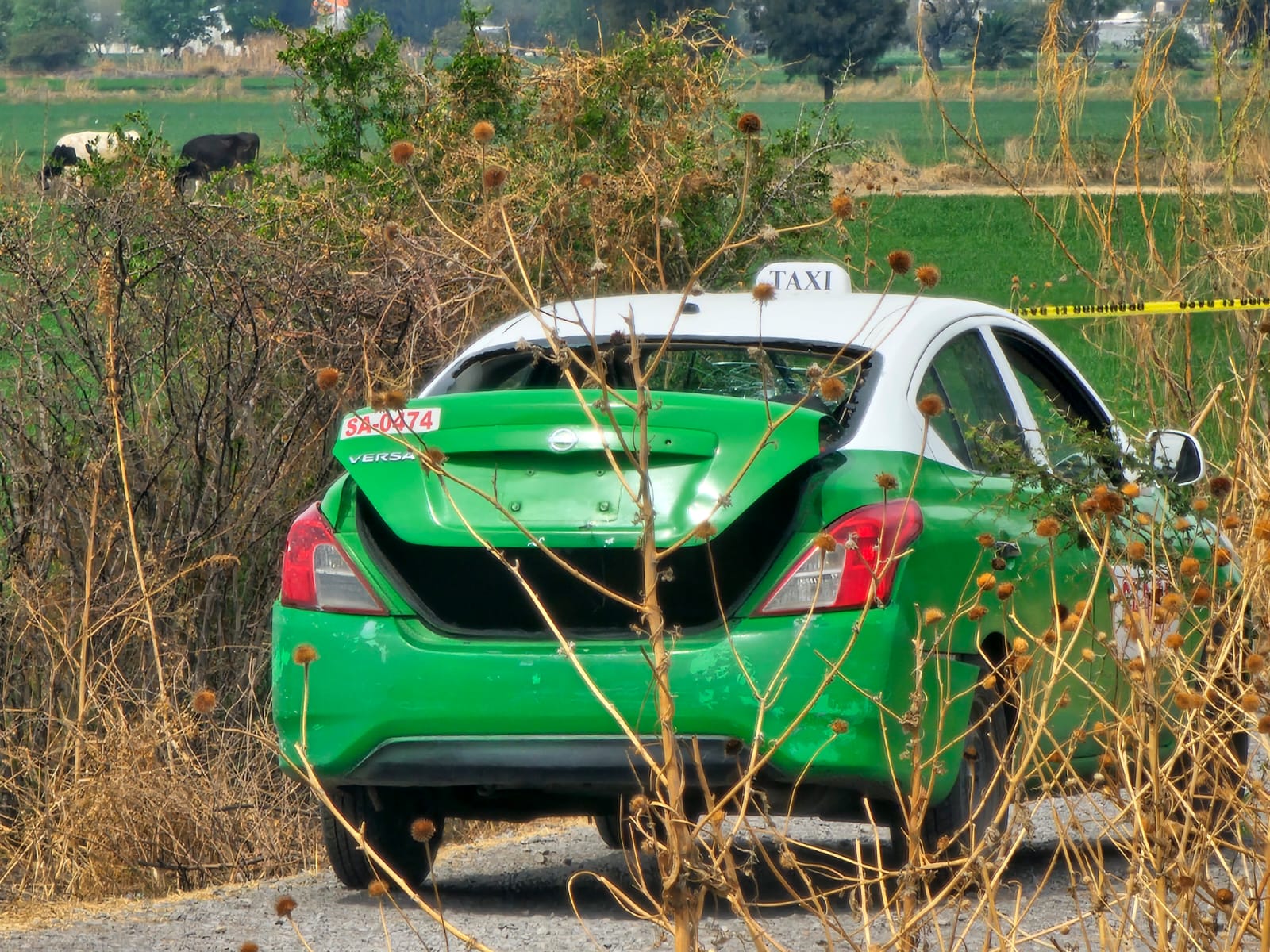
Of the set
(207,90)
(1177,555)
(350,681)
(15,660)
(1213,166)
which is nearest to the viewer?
(1177,555)

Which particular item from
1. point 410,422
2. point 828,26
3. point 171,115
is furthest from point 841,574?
point 828,26

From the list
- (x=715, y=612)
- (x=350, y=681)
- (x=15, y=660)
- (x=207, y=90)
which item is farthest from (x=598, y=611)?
(x=207, y=90)

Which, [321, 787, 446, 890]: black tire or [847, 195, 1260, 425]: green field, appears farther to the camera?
[847, 195, 1260, 425]: green field

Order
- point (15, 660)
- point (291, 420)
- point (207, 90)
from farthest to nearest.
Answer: point (207, 90), point (291, 420), point (15, 660)

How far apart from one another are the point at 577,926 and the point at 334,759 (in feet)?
2.57

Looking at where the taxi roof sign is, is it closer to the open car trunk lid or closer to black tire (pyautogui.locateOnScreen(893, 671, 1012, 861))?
black tire (pyautogui.locateOnScreen(893, 671, 1012, 861))

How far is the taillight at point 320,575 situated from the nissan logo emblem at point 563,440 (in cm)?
64

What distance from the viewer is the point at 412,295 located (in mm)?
8977

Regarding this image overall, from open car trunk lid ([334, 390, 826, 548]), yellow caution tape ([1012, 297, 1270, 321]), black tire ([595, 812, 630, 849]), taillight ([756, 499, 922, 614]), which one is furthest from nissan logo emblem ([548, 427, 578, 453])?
yellow caution tape ([1012, 297, 1270, 321])

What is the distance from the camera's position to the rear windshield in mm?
5773

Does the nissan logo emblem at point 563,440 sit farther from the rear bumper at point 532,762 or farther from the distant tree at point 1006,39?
the distant tree at point 1006,39

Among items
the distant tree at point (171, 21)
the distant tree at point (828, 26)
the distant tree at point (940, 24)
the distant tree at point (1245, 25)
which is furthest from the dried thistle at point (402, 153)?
the distant tree at point (171, 21)

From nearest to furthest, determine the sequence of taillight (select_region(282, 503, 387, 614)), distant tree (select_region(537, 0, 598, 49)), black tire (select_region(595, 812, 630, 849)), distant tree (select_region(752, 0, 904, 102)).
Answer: taillight (select_region(282, 503, 387, 614)) → black tire (select_region(595, 812, 630, 849)) → distant tree (select_region(537, 0, 598, 49)) → distant tree (select_region(752, 0, 904, 102))

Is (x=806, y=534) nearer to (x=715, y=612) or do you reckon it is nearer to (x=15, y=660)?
(x=715, y=612)
